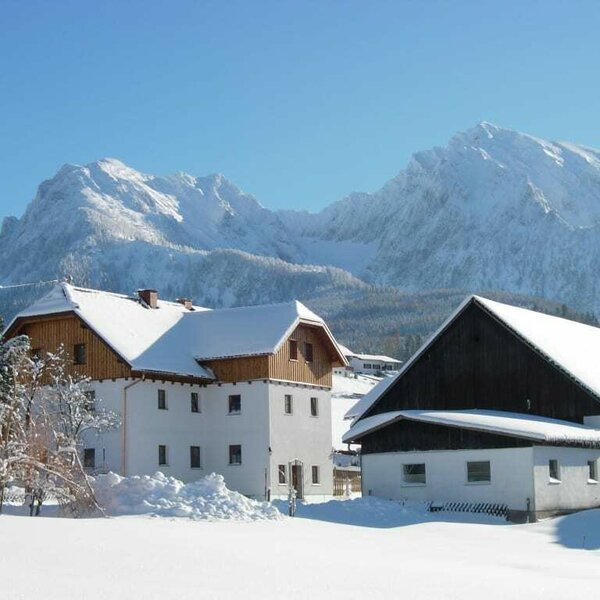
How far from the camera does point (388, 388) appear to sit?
48.4 metres

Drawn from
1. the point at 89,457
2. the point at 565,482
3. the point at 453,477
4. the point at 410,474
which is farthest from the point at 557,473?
the point at 89,457

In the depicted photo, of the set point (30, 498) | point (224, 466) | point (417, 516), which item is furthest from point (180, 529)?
point (224, 466)

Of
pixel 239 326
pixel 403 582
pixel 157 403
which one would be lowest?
pixel 403 582

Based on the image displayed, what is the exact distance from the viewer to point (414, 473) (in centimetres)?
4347

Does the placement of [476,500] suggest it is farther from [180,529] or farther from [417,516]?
[180,529]

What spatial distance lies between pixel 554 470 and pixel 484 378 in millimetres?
5856

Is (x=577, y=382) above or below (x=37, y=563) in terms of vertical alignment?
above

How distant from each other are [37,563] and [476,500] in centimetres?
2495

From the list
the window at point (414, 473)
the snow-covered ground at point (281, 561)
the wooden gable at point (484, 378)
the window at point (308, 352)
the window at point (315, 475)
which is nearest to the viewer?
the snow-covered ground at point (281, 561)

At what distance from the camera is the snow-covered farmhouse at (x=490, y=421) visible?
133 feet

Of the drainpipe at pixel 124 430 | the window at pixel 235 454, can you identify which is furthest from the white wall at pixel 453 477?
the drainpipe at pixel 124 430

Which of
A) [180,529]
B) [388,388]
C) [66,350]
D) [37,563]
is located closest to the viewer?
[37,563]

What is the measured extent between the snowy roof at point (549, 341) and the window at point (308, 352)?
4.25m

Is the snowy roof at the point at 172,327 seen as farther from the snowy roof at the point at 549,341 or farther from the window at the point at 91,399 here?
the snowy roof at the point at 549,341
